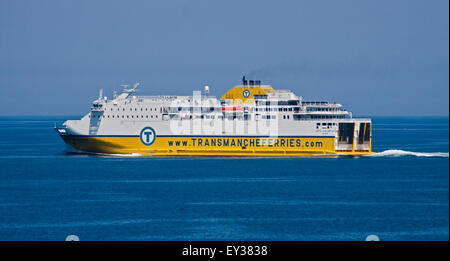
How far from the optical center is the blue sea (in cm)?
2261

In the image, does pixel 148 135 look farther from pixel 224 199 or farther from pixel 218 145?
pixel 224 199

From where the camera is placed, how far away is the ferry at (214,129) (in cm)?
4688

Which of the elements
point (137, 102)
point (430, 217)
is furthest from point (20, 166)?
point (430, 217)

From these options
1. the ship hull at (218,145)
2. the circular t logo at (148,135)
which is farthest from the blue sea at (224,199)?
the circular t logo at (148,135)

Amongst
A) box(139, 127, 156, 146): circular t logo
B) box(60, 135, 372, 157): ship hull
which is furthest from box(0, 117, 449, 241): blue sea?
box(139, 127, 156, 146): circular t logo

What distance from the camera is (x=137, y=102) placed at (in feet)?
156

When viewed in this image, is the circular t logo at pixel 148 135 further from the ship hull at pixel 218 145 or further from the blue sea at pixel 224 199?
the blue sea at pixel 224 199

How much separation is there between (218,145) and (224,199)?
17.7 m

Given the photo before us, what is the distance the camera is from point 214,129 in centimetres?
4738

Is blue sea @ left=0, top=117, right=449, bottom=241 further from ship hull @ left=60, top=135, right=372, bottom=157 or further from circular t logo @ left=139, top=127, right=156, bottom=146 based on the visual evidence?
circular t logo @ left=139, top=127, right=156, bottom=146

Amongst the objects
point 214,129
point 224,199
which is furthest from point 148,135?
point 224,199

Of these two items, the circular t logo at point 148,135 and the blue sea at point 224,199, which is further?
the circular t logo at point 148,135

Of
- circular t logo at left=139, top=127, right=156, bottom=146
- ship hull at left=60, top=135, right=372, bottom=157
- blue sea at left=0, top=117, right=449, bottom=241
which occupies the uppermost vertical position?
circular t logo at left=139, top=127, right=156, bottom=146

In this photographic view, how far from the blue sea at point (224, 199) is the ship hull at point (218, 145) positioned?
701 mm
